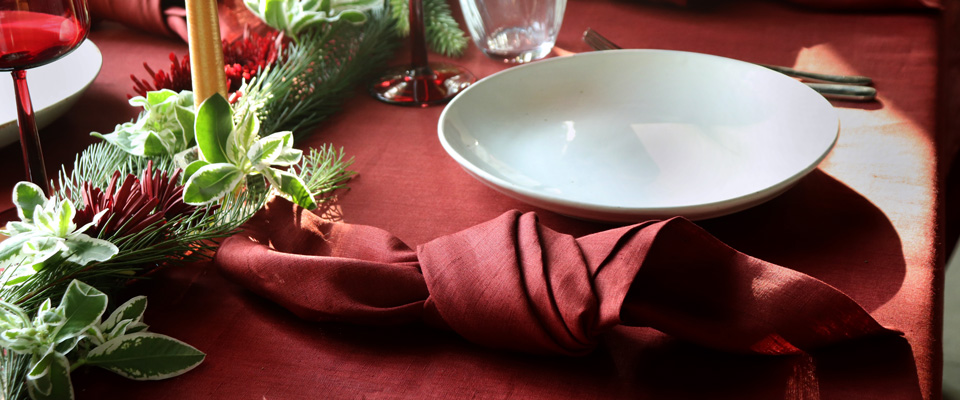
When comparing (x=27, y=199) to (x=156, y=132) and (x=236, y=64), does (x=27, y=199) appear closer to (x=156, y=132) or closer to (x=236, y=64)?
(x=156, y=132)

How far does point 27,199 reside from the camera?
464mm

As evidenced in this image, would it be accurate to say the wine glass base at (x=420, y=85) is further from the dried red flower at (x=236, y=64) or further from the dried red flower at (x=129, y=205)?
the dried red flower at (x=129, y=205)

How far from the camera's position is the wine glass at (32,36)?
0.47 m

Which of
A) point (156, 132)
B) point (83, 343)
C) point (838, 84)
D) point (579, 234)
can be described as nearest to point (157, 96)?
point (156, 132)

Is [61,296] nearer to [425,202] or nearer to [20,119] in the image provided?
[20,119]

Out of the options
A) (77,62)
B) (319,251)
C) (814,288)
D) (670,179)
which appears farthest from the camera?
(77,62)

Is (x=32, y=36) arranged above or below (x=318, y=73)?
above

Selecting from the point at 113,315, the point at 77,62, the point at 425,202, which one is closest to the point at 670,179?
the point at 425,202

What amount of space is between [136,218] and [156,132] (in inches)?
5.9

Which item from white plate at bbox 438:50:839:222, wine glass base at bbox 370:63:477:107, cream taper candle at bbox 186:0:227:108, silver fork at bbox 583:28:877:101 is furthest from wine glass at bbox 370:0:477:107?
silver fork at bbox 583:28:877:101

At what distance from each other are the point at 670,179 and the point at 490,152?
0.51ft

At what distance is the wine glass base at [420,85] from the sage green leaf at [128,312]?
0.42 m

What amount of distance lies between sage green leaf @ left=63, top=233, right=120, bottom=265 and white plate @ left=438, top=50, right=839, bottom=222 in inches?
9.9

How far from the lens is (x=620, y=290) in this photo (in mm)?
436
